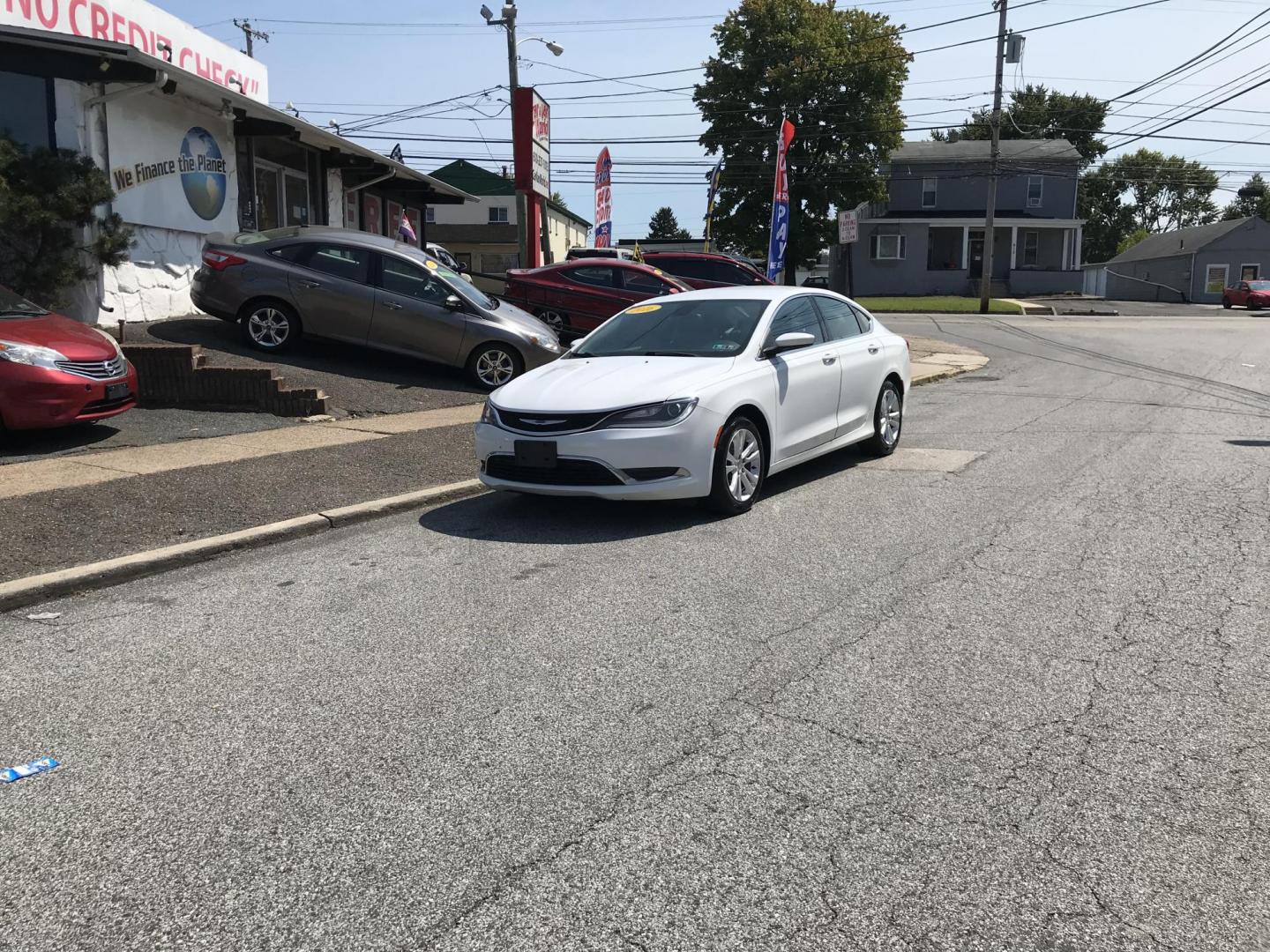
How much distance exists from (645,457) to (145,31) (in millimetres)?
16277

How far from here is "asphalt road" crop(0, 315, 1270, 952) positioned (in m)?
2.81

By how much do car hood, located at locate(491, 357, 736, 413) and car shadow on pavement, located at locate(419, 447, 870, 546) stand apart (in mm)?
811

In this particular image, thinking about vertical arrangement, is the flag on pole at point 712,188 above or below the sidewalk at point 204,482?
above

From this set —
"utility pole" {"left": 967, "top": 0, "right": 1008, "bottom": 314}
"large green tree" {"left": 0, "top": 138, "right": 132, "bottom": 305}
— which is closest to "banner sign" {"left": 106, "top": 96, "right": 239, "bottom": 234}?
"large green tree" {"left": 0, "top": 138, "right": 132, "bottom": 305}

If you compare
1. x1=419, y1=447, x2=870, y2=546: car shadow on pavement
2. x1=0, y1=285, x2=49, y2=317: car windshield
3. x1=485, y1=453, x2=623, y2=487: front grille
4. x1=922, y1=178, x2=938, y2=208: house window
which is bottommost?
x1=419, y1=447, x2=870, y2=546: car shadow on pavement

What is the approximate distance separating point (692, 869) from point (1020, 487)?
613 cm

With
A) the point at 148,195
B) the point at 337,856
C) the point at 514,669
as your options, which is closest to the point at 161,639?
the point at 514,669

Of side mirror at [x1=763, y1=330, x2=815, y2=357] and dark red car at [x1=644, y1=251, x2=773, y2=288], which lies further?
dark red car at [x1=644, y1=251, x2=773, y2=288]

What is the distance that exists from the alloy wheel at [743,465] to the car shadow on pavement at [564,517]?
21 cm

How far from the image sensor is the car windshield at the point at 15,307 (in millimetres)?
9714

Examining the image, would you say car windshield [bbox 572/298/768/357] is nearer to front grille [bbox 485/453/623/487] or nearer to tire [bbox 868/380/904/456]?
front grille [bbox 485/453/623/487]

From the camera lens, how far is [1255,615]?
515 cm

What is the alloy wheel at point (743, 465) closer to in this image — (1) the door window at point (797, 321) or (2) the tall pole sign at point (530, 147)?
(1) the door window at point (797, 321)

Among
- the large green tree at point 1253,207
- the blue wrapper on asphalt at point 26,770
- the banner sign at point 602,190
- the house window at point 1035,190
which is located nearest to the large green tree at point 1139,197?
the large green tree at point 1253,207
